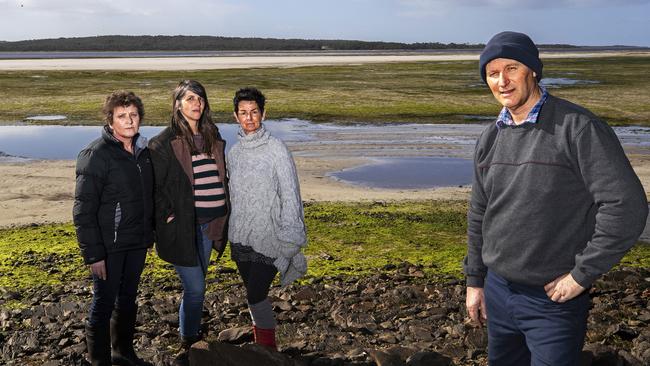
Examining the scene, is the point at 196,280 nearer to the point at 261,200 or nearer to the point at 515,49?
the point at 261,200

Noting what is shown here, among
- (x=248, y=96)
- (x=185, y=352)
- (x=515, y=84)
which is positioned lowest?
(x=185, y=352)

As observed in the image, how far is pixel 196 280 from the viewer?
566 cm

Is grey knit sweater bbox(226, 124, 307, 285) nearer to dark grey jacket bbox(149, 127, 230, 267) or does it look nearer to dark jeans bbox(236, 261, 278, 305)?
dark jeans bbox(236, 261, 278, 305)

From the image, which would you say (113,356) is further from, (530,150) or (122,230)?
(530,150)

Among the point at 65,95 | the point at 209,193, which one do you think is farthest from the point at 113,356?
the point at 65,95

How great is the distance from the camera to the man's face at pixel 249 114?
518cm

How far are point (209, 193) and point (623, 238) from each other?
3359 mm

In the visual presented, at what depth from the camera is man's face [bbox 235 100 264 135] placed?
5180mm

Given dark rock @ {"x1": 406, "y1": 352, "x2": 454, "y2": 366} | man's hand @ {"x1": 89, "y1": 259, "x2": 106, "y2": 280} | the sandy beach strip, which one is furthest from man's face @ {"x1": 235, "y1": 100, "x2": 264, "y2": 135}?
the sandy beach strip

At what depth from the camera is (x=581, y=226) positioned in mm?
3145

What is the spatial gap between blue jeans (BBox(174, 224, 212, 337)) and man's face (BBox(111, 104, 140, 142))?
93 cm

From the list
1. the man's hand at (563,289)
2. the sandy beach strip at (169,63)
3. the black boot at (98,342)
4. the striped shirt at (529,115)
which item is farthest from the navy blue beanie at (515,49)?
the sandy beach strip at (169,63)

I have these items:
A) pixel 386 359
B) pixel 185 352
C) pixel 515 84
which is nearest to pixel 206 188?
pixel 185 352

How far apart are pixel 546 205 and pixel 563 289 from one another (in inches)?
15.5
